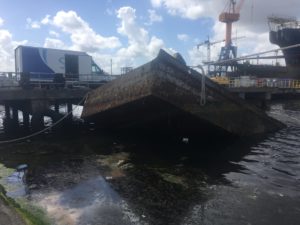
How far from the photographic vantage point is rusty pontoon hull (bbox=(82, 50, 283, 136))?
41.8 feet

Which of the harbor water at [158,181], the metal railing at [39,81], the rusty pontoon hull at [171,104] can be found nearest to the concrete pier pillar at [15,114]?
the metal railing at [39,81]

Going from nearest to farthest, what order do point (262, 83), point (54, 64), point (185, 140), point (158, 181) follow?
point (158, 181)
point (185, 140)
point (54, 64)
point (262, 83)

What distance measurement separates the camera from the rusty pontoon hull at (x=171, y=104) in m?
12.7

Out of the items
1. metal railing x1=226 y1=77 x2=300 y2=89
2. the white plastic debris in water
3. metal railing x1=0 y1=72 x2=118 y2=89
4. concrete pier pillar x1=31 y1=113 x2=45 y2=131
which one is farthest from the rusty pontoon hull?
metal railing x1=226 y1=77 x2=300 y2=89

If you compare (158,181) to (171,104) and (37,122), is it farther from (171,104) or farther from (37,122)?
(37,122)

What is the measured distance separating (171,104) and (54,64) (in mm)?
16604

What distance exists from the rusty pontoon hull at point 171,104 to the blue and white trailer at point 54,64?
10.2m

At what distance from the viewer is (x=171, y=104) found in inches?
511

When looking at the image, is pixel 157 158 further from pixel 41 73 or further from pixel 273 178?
pixel 41 73

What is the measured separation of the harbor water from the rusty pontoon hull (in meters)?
0.92

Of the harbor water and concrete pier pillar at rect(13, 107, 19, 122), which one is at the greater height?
concrete pier pillar at rect(13, 107, 19, 122)

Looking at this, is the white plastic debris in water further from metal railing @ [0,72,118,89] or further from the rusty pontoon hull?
metal railing @ [0,72,118,89]

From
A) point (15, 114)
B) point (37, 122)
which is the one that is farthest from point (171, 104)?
point (15, 114)

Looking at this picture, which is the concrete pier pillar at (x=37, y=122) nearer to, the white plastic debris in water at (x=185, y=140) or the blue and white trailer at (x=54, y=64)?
the blue and white trailer at (x=54, y=64)
